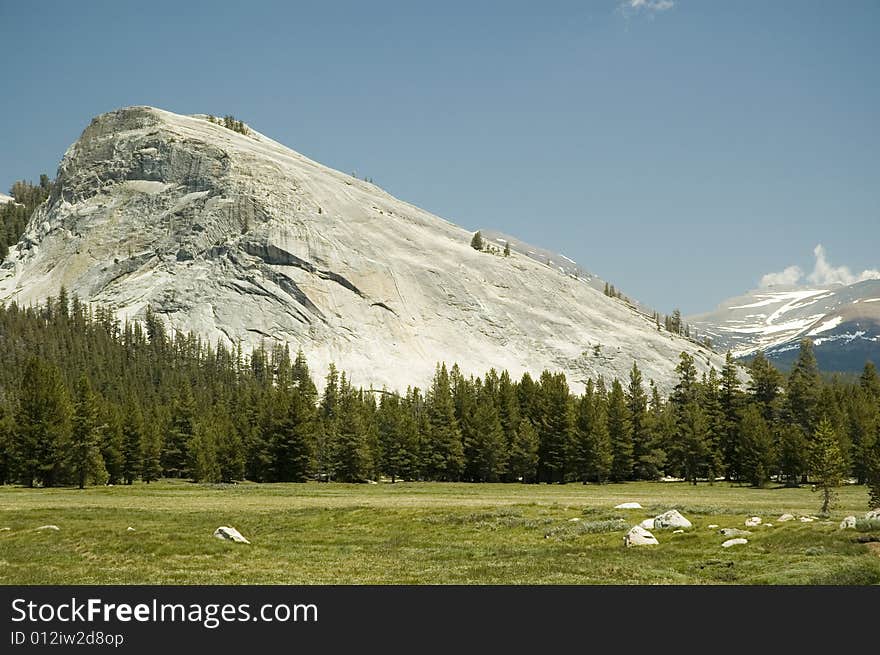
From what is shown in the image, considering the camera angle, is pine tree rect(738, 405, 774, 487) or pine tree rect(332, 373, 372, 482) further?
pine tree rect(332, 373, 372, 482)

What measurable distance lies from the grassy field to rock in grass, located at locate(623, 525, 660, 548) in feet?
1.59

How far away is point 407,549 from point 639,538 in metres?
10.3

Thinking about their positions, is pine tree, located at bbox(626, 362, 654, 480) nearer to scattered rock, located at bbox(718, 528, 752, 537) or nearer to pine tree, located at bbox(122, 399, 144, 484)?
pine tree, located at bbox(122, 399, 144, 484)

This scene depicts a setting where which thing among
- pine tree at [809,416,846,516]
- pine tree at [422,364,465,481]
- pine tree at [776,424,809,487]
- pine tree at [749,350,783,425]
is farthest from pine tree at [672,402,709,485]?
pine tree at [809,416,846,516]

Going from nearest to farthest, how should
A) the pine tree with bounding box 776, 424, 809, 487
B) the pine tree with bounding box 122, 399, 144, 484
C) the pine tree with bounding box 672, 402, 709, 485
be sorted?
the pine tree with bounding box 776, 424, 809, 487 → the pine tree with bounding box 122, 399, 144, 484 → the pine tree with bounding box 672, 402, 709, 485

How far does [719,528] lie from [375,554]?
1563cm

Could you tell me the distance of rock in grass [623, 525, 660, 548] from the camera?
34.2 m

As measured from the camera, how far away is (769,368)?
418 ft

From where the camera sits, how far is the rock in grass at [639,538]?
34.2 m

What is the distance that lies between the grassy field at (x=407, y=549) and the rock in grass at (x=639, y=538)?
0.48m

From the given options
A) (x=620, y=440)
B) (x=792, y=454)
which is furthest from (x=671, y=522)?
(x=620, y=440)

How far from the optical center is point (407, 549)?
35.2 m

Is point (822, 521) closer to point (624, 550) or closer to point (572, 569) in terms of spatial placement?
point (624, 550)
